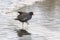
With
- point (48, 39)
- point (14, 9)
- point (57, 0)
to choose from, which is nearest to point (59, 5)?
point (57, 0)

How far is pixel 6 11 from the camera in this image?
8.64 metres

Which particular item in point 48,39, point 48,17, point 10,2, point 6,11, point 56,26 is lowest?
point 48,39

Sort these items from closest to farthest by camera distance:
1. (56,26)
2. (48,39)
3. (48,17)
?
1. (48,39)
2. (56,26)
3. (48,17)

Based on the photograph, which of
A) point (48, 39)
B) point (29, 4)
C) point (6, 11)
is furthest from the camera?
point (29, 4)

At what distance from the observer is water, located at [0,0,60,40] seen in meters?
6.57

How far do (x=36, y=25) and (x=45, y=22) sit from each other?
0.39m

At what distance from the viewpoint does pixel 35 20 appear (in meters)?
7.66

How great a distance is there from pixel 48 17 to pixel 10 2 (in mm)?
2367

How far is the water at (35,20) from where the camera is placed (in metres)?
6.57

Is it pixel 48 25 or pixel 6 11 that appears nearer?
pixel 48 25

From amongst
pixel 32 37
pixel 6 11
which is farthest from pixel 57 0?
pixel 32 37

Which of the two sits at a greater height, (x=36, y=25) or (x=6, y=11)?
(x=6, y=11)

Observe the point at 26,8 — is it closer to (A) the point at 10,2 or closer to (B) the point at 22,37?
(A) the point at 10,2

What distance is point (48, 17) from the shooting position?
7.95 metres
